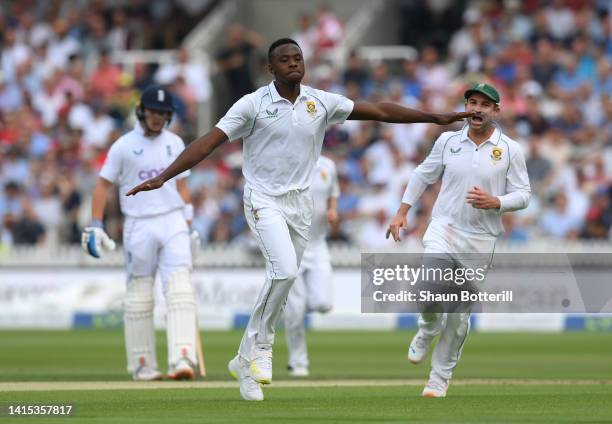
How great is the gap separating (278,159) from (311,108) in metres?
0.41

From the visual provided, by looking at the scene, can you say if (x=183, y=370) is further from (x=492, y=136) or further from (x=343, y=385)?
(x=492, y=136)

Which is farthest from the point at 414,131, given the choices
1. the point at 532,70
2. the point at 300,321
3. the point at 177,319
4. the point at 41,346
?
the point at 177,319

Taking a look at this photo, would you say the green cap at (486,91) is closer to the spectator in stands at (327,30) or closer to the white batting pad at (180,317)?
the white batting pad at (180,317)

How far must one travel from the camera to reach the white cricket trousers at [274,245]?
10031mm

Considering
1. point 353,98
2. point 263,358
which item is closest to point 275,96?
point 263,358

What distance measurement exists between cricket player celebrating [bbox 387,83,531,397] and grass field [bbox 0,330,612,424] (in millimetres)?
433

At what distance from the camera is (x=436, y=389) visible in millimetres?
10734

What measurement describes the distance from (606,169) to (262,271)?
201 inches

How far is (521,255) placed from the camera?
20328 mm

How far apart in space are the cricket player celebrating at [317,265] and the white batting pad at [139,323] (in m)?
1.81

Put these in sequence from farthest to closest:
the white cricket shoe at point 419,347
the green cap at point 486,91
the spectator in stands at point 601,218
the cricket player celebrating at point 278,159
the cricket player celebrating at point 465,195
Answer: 1. the spectator in stands at point 601,218
2. the white cricket shoe at point 419,347
3. the cricket player celebrating at point 465,195
4. the green cap at point 486,91
5. the cricket player celebrating at point 278,159

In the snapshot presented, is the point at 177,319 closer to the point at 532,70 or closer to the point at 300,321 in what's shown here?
the point at 300,321

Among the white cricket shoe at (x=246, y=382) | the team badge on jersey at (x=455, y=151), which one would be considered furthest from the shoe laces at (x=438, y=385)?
the team badge on jersey at (x=455, y=151)

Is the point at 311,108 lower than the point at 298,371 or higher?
higher
